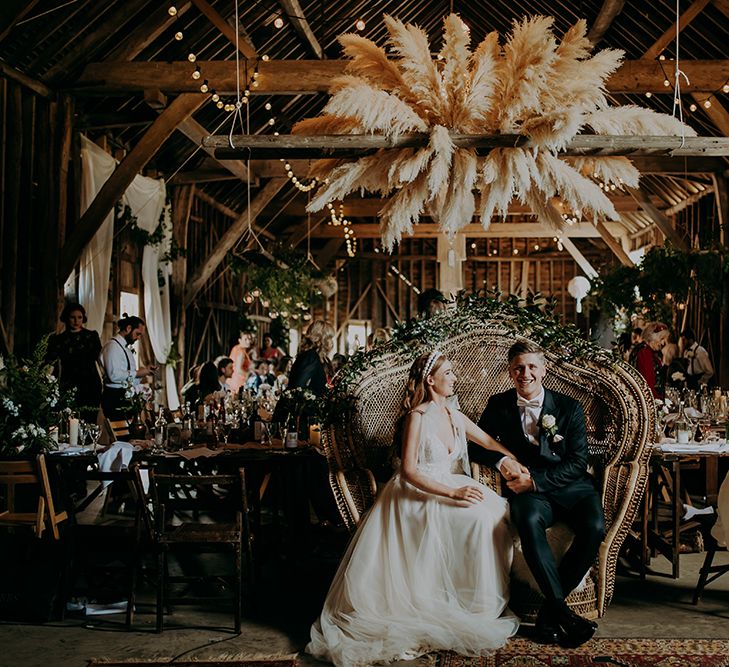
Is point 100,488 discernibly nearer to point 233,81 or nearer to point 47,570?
point 47,570

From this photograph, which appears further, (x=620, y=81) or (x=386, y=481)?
(x=620, y=81)

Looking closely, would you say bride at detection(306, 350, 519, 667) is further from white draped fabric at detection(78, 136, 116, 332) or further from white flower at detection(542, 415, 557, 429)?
white draped fabric at detection(78, 136, 116, 332)

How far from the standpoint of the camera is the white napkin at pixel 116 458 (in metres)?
5.37

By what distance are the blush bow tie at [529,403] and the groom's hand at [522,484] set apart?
363 mm

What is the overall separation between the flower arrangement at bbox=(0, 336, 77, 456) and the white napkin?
0.32 m

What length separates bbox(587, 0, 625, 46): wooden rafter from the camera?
9914mm

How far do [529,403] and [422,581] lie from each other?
1078 mm

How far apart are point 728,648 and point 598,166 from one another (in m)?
2.22

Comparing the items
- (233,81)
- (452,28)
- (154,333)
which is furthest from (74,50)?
(452,28)

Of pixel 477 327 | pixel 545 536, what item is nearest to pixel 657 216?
pixel 477 327

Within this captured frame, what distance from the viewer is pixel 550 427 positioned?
4562 mm

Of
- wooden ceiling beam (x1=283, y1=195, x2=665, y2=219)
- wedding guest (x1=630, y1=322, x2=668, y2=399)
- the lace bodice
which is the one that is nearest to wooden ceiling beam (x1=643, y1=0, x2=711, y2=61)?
wedding guest (x1=630, y1=322, x2=668, y2=399)

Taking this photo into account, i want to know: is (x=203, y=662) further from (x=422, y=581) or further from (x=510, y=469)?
(x=510, y=469)

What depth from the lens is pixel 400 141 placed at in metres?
3.45
